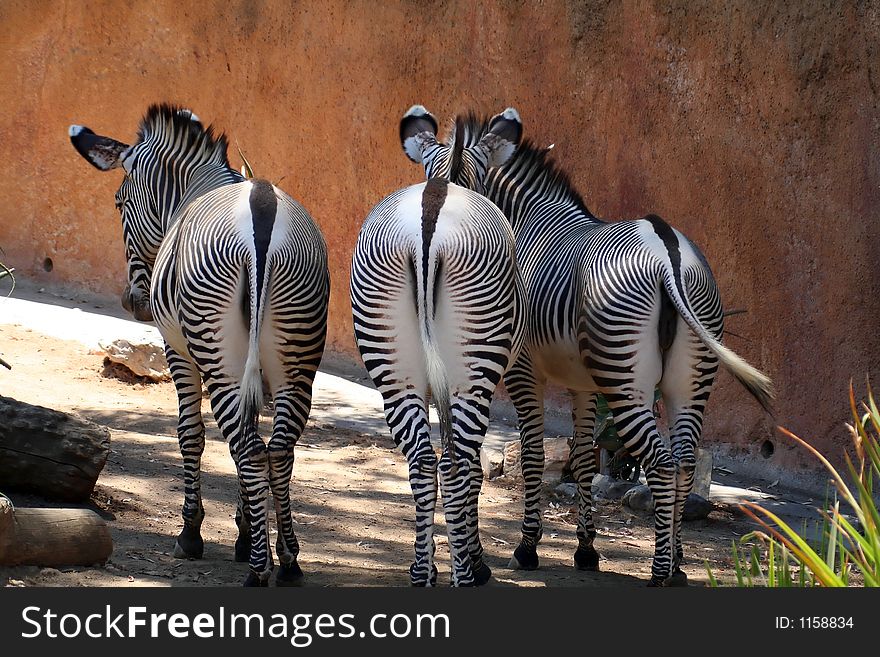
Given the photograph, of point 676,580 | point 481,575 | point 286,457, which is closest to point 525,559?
point 481,575

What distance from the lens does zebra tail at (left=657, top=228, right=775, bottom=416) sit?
4.97 metres

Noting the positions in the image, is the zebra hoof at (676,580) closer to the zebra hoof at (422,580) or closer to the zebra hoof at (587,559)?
the zebra hoof at (587,559)

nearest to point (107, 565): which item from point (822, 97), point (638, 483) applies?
point (638, 483)

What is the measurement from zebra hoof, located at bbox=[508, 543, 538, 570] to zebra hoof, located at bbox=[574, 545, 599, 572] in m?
0.26

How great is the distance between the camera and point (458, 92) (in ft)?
35.4

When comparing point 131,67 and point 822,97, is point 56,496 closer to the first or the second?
point 822,97

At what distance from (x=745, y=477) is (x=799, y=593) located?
5.37 m

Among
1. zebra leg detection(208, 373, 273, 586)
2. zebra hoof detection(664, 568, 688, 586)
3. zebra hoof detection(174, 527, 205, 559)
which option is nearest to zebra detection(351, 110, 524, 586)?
zebra leg detection(208, 373, 273, 586)

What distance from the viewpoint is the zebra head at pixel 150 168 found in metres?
6.10

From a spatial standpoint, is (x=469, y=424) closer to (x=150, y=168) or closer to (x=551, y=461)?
(x=150, y=168)

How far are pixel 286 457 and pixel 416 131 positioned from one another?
89.9 inches

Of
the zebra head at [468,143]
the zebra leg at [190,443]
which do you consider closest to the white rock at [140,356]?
the zebra leg at [190,443]

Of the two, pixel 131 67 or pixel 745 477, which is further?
pixel 131 67

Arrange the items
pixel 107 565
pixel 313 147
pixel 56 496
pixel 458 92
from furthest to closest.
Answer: pixel 313 147 → pixel 458 92 → pixel 56 496 → pixel 107 565
